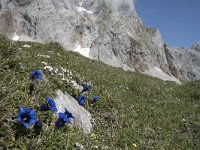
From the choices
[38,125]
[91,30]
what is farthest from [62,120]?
[91,30]

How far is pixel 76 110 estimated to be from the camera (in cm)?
838

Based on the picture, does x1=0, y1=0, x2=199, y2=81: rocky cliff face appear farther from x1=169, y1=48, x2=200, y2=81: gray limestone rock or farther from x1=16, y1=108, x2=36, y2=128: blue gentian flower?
x1=16, y1=108, x2=36, y2=128: blue gentian flower

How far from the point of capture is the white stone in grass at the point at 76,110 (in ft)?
25.6

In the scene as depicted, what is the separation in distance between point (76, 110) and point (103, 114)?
164 centimetres

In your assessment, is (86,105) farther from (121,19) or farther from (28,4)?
(121,19)

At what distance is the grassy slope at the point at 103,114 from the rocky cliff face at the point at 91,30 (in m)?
50.1

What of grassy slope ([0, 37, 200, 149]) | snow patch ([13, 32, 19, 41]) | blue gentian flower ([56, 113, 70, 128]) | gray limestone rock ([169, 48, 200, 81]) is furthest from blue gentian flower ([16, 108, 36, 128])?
gray limestone rock ([169, 48, 200, 81])

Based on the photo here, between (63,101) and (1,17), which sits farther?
(1,17)

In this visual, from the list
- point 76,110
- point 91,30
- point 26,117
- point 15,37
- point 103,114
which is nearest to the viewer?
point 26,117

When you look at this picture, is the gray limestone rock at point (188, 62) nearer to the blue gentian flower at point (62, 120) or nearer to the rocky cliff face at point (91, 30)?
the rocky cliff face at point (91, 30)

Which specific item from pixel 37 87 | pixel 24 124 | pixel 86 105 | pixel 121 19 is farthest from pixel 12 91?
pixel 121 19

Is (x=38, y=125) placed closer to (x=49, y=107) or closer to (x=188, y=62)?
(x=49, y=107)

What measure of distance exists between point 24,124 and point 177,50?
355 ft

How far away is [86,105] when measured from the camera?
9586 mm
